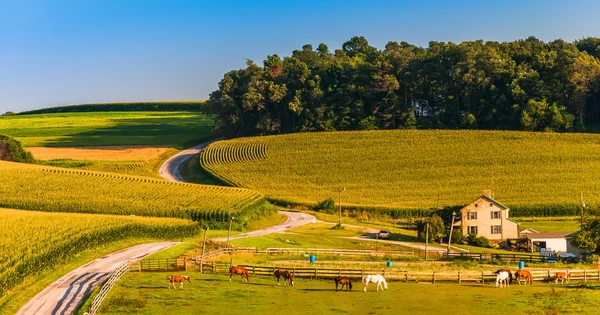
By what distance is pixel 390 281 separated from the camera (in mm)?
Answer: 55375

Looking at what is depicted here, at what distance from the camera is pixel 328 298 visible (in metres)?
48.4

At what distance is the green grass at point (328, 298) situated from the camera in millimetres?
44719

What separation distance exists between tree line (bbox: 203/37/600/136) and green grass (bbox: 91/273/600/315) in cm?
9869

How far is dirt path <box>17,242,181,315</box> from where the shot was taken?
150 ft

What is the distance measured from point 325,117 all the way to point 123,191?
64609 mm

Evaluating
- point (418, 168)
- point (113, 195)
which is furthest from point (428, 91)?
point (113, 195)

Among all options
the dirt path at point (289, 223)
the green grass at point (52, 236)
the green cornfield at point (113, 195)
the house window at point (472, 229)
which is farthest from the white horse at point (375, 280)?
the house window at point (472, 229)

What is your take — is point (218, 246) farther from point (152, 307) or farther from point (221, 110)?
point (221, 110)

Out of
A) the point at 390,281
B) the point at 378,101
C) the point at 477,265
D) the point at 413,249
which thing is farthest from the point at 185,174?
the point at 390,281

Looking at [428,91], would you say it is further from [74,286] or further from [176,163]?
[74,286]

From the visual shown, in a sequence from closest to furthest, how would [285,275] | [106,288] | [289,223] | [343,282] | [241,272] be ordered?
[106,288], [343,282], [285,275], [241,272], [289,223]

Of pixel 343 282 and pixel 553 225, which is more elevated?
pixel 343 282

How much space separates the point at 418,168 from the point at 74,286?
3581 inches

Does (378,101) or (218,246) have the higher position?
(378,101)
